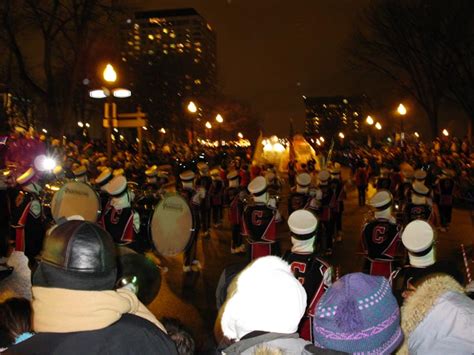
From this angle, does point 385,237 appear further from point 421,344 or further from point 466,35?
point 466,35

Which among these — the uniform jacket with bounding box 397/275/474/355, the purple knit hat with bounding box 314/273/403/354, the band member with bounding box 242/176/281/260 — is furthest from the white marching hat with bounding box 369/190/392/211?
the purple knit hat with bounding box 314/273/403/354

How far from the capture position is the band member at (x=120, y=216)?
836cm

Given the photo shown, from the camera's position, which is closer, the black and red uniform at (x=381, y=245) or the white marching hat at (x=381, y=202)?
the black and red uniform at (x=381, y=245)

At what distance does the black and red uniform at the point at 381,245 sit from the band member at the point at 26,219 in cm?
524

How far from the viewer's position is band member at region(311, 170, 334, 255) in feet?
40.1

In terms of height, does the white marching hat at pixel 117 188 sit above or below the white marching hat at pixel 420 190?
above

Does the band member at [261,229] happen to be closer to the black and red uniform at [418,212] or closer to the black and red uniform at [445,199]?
the black and red uniform at [418,212]

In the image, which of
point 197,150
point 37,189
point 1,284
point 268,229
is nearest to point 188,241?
point 268,229

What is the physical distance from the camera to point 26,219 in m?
8.84

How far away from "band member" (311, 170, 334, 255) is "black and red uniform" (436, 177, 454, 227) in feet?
13.1

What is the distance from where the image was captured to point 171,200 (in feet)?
27.8

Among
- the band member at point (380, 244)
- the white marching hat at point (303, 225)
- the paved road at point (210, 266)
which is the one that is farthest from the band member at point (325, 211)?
the white marching hat at point (303, 225)

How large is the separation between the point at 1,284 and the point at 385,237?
4.81 meters

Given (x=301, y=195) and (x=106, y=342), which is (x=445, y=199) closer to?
(x=301, y=195)
